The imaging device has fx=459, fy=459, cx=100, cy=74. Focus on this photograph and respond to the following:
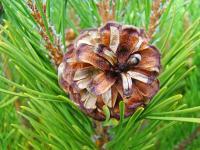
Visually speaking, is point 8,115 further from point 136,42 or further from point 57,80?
point 136,42

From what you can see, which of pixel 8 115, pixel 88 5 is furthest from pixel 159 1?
pixel 8 115

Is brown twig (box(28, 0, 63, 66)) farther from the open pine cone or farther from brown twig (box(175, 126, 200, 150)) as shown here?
brown twig (box(175, 126, 200, 150))

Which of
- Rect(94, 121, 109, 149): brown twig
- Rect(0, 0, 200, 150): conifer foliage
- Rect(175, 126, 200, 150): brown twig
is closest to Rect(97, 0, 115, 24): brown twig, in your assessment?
Rect(0, 0, 200, 150): conifer foliage

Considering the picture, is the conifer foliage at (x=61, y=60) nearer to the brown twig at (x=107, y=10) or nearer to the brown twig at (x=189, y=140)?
the brown twig at (x=107, y=10)

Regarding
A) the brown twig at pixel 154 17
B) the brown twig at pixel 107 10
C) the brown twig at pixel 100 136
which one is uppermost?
the brown twig at pixel 107 10

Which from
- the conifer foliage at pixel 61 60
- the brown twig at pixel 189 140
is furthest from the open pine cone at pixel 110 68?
the brown twig at pixel 189 140
